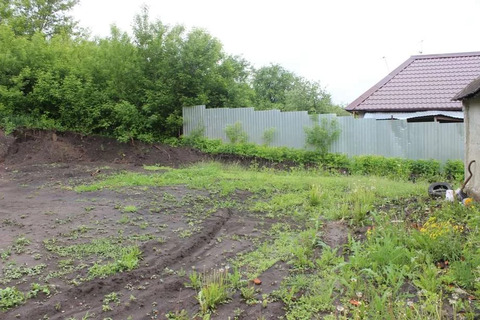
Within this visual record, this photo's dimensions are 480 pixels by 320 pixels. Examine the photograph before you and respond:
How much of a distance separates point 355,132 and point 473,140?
553 cm

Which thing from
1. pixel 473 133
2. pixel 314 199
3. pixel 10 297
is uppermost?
pixel 473 133

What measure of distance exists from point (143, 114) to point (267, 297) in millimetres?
11796

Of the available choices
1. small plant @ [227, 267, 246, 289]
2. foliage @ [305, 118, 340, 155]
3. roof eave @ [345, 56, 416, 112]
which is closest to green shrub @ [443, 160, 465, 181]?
foliage @ [305, 118, 340, 155]

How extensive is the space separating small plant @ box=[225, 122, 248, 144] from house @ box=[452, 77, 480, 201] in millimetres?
7507

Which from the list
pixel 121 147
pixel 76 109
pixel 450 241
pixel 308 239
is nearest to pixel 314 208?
pixel 308 239

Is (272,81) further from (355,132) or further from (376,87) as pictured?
(355,132)

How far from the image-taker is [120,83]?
581 inches

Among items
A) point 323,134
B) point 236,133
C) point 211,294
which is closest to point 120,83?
point 236,133

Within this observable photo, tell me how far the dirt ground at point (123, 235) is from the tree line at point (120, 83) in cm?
435

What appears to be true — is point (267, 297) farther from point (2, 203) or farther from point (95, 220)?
point (2, 203)

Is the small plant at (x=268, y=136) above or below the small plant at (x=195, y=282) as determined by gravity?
above

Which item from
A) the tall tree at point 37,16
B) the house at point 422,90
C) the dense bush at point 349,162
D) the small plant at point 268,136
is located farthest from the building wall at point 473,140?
the tall tree at point 37,16

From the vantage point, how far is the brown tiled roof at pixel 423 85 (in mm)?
13734

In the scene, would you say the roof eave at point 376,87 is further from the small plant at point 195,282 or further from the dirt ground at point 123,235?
the small plant at point 195,282
